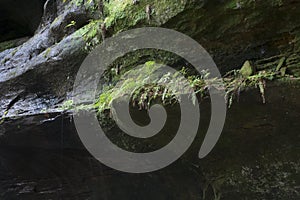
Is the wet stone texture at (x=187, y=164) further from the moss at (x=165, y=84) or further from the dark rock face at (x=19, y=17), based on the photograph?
the dark rock face at (x=19, y=17)

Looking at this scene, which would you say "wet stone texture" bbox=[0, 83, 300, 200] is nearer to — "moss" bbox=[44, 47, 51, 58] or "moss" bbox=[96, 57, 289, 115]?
"moss" bbox=[96, 57, 289, 115]

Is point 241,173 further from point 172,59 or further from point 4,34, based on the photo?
point 4,34

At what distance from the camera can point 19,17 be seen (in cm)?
584

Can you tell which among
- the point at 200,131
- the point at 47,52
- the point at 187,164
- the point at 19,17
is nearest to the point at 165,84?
the point at 200,131

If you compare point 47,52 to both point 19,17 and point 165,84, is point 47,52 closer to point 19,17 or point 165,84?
point 165,84

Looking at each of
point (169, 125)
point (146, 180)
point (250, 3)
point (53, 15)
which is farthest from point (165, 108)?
point (53, 15)

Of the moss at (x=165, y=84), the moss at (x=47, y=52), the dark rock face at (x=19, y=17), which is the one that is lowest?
the moss at (x=165, y=84)

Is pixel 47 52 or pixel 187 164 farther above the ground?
pixel 47 52

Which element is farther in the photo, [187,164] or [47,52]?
[47,52]

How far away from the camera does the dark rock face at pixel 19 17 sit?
18.4 ft

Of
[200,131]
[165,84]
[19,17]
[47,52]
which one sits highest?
[19,17]

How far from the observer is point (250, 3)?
2.32 meters

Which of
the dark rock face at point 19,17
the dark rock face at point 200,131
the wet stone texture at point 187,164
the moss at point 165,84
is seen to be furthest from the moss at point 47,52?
the dark rock face at point 19,17

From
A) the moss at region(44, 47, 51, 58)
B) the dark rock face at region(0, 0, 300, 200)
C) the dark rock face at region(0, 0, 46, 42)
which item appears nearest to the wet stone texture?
the dark rock face at region(0, 0, 300, 200)
